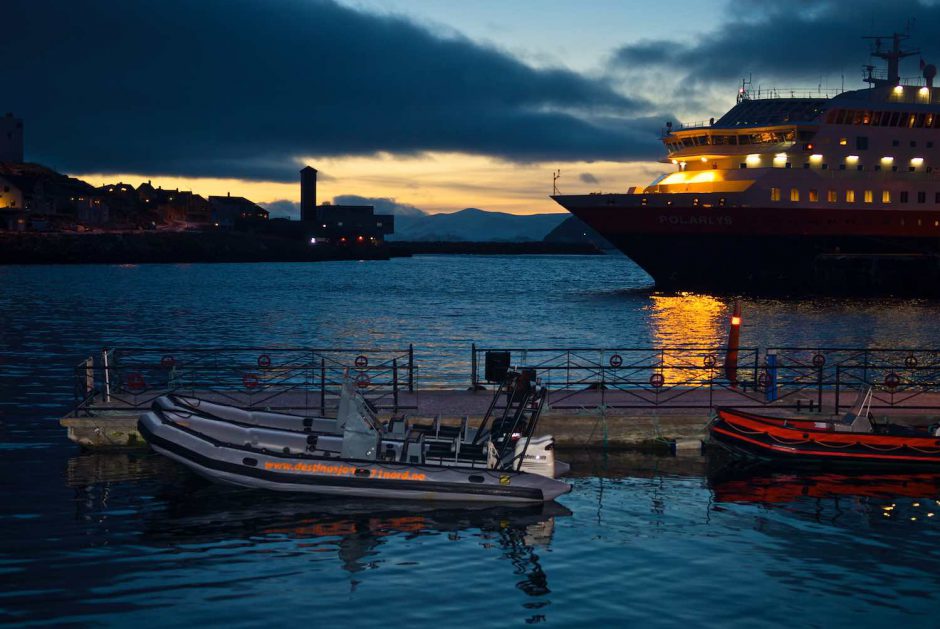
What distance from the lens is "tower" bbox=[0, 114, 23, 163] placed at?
188250 mm

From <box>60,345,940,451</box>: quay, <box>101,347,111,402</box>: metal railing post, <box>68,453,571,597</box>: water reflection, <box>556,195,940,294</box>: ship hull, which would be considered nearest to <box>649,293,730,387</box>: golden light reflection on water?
<box>556,195,940,294</box>: ship hull

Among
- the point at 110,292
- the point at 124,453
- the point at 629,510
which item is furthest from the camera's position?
the point at 110,292

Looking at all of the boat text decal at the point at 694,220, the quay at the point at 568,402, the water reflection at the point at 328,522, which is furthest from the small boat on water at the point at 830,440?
the boat text decal at the point at 694,220

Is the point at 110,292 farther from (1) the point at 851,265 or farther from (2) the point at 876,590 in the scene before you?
(2) the point at 876,590

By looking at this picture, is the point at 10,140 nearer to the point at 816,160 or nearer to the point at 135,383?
the point at 816,160

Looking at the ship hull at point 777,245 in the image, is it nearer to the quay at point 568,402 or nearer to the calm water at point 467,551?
the quay at point 568,402

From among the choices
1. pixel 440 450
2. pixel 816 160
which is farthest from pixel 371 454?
pixel 816 160

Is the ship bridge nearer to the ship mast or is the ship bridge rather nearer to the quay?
the ship mast

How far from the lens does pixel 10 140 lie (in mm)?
189125

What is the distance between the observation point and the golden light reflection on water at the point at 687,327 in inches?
1612

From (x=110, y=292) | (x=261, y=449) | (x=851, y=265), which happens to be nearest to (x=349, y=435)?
(x=261, y=449)

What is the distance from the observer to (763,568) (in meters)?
15.0

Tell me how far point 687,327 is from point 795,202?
2010cm

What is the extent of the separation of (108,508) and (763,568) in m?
12.1
